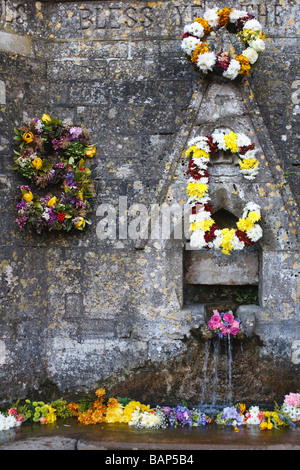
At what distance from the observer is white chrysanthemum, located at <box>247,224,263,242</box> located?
4.52 metres

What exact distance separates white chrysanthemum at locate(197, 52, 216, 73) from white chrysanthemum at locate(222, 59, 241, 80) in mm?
159

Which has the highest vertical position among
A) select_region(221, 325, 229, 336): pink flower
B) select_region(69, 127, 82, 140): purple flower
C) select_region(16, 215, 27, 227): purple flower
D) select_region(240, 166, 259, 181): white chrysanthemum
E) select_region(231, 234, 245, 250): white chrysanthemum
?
select_region(69, 127, 82, 140): purple flower

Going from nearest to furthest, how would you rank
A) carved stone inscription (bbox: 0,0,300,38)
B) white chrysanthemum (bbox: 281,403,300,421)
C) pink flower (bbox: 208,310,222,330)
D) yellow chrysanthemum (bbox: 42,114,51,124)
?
white chrysanthemum (bbox: 281,403,300,421)
pink flower (bbox: 208,310,222,330)
yellow chrysanthemum (bbox: 42,114,51,124)
carved stone inscription (bbox: 0,0,300,38)

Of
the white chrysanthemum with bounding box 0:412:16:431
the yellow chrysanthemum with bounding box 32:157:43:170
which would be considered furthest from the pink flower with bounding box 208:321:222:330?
the yellow chrysanthemum with bounding box 32:157:43:170

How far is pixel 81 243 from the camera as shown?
16.3ft

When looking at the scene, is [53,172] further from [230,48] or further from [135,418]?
[135,418]

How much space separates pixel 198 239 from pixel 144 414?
177 cm

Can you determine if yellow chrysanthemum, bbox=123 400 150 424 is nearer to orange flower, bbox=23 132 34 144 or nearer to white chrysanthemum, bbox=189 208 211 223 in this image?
white chrysanthemum, bbox=189 208 211 223

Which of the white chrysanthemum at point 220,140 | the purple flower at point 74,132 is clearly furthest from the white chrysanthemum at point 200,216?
the purple flower at point 74,132

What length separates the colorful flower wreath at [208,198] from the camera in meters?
4.54

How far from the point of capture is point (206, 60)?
458 cm

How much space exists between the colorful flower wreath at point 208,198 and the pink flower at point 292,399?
4.95 ft

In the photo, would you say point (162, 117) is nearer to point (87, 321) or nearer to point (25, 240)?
point (25, 240)
